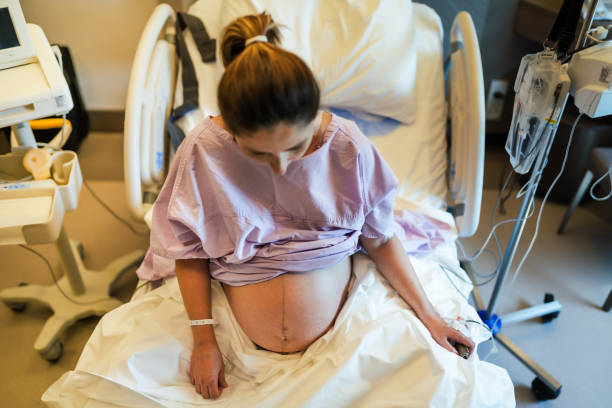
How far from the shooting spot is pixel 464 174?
60.5 inches

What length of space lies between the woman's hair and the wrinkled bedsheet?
0.51 m

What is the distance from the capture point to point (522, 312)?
1.76m

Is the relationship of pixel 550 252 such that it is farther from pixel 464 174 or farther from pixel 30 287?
pixel 30 287

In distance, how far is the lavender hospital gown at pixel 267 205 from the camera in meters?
1.06

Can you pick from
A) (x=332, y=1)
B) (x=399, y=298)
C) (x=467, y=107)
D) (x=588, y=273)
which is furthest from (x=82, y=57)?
(x=588, y=273)

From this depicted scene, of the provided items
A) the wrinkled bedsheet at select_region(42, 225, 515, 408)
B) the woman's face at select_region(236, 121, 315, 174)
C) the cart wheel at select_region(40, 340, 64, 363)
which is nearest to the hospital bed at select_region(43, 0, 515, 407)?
the wrinkled bedsheet at select_region(42, 225, 515, 408)

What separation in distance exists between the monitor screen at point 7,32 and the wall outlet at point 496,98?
7.21 ft

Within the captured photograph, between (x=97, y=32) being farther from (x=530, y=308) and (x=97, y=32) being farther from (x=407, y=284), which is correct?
(x=530, y=308)

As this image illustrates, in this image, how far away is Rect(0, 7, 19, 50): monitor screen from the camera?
1.25 meters

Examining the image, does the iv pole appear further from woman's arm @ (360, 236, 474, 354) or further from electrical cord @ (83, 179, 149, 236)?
electrical cord @ (83, 179, 149, 236)

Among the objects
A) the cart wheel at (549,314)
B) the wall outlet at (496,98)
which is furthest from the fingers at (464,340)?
the wall outlet at (496,98)

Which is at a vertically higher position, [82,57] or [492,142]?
[82,57]

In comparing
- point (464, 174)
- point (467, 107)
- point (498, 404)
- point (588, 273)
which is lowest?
point (588, 273)

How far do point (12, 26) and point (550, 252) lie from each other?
220cm
